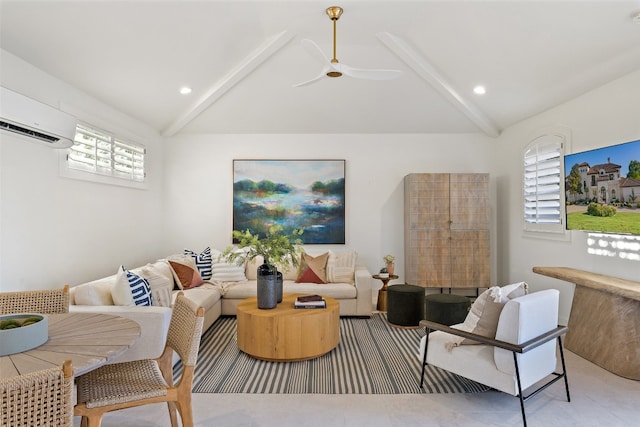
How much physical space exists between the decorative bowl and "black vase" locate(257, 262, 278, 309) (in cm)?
212

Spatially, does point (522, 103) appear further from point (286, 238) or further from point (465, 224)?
point (286, 238)

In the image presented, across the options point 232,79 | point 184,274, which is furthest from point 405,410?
point 232,79

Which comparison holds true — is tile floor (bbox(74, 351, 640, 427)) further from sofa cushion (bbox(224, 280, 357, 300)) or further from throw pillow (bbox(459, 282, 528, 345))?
sofa cushion (bbox(224, 280, 357, 300))

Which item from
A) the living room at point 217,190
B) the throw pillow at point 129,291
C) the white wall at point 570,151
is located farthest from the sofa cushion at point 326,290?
the white wall at point 570,151

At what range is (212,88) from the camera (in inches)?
206

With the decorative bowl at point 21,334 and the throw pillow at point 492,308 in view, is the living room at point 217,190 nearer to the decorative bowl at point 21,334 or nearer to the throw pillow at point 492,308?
the decorative bowl at point 21,334

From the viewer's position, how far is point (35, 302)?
8.20 ft

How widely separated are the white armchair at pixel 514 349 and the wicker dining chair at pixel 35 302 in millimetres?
2487

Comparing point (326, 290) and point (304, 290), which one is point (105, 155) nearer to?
point (304, 290)

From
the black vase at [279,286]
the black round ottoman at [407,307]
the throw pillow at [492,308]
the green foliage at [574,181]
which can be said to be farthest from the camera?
the black round ottoman at [407,307]

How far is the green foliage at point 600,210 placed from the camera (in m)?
3.91

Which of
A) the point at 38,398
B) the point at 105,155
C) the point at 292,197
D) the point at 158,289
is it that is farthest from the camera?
the point at 292,197

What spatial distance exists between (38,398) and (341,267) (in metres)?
4.46

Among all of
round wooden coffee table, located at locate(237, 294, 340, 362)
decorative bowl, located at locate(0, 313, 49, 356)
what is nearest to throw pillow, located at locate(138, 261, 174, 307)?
round wooden coffee table, located at locate(237, 294, 340, 362)
